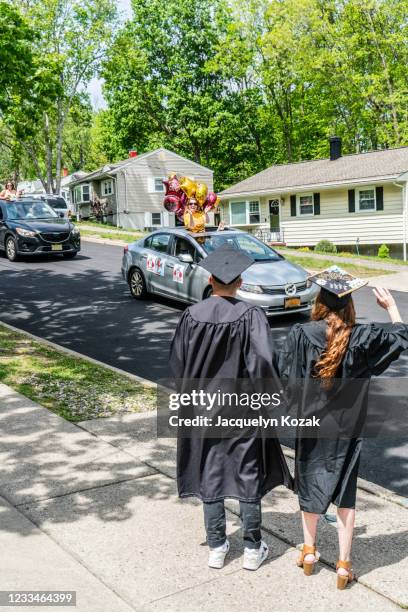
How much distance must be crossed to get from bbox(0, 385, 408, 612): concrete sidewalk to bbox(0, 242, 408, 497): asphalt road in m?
1.33

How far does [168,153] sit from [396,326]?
44124 millimetres

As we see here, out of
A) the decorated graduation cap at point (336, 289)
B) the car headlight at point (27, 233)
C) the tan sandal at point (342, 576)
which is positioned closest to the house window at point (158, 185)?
the car headlight at point (27, 233)

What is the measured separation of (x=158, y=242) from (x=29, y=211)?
8.55 m

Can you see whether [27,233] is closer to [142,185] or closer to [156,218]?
[142,185]

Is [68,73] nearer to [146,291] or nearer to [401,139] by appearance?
[401,139]

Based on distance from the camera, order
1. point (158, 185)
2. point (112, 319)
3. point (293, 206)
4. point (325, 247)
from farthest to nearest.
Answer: point (158, 185) < point (293, 206) < point (325, 247) < point (112, 319)

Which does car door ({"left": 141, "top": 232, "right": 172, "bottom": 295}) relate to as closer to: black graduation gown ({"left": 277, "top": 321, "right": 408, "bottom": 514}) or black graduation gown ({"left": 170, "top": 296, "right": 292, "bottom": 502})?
black graduation gown ({"left": 170, "top": 296, "right": 292, "bottom": 502})

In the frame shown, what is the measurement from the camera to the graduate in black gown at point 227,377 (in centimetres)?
394

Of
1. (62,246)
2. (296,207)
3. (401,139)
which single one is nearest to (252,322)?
(62,246)

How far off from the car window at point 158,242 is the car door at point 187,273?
1.03 feet

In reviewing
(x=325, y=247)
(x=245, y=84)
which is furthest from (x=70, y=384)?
(x=245, y=84)

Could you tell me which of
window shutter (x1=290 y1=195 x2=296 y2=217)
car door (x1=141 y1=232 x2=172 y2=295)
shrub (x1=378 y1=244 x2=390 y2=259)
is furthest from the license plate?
window shutter (x1=290 y1=195 x2=296 y2=217)

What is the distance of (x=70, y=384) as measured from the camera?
822 cm

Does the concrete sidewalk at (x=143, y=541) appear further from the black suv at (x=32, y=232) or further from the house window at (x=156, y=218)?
the house window at (x=156, y=218)
